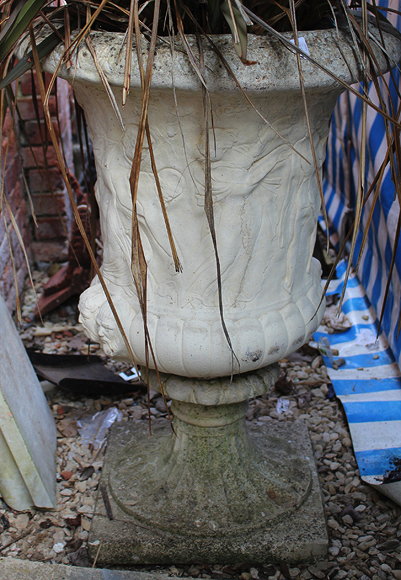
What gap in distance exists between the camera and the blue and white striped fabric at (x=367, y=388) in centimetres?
217

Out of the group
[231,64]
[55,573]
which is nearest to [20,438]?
[55,573]

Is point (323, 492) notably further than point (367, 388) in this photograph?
No

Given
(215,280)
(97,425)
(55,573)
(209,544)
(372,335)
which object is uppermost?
(215,280)

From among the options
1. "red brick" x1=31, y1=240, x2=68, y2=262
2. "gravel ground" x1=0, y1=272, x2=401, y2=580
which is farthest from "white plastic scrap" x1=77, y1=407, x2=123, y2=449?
"red brick" x1=31, y1=240, x2=68, y2=262

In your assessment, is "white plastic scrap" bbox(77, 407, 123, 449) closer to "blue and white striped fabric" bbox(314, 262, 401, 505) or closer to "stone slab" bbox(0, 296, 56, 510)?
"stone slab" bbox(0, 296, 56, 510)

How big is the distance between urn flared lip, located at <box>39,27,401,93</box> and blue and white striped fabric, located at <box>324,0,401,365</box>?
65 cm

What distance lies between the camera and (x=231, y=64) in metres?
1.37

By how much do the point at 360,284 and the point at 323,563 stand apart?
1.63 meters

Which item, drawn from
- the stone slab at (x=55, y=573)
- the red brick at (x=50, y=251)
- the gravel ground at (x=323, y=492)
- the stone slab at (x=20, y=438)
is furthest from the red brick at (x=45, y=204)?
the stone slab at (x=55, y=573)

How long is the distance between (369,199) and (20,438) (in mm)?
1751

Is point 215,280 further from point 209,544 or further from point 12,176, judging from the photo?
point 12,176

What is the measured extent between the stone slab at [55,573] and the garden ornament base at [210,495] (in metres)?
0.13

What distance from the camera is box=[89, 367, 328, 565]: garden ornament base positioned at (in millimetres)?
1833

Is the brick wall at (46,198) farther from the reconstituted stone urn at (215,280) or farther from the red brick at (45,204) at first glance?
the reconstituted stone urn at (215,280)
